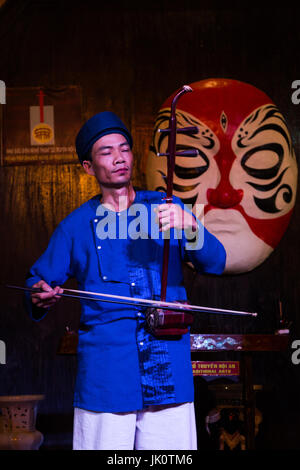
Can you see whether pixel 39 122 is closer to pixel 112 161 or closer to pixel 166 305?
pixel 112 161

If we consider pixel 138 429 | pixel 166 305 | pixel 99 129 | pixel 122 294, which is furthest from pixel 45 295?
pixel 99 129

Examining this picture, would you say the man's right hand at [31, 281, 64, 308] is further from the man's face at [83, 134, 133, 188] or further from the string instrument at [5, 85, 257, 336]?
the man's face at [83, 134, 133, 188]

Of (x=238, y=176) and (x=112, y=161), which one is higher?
(x=238, y=176)

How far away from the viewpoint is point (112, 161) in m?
2.44

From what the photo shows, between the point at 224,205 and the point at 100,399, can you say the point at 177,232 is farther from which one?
the point at 224,205

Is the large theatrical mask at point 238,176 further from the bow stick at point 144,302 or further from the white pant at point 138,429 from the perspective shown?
the white pant at point 138,429

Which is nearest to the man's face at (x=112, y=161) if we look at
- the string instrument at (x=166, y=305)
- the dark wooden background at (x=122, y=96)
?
the string instrument at (x=166, y=305)

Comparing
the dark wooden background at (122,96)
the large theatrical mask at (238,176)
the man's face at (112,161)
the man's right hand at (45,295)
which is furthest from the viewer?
the dark wooden background at (122,96)

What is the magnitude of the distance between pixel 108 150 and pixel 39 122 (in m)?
2.17

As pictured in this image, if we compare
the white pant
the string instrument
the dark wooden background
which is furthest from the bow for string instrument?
the dark wooden background

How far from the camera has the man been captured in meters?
2.12

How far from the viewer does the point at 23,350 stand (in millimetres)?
4359

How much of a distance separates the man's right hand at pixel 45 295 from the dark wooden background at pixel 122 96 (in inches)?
85.5

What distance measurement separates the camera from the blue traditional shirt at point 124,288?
2146 millimetres
